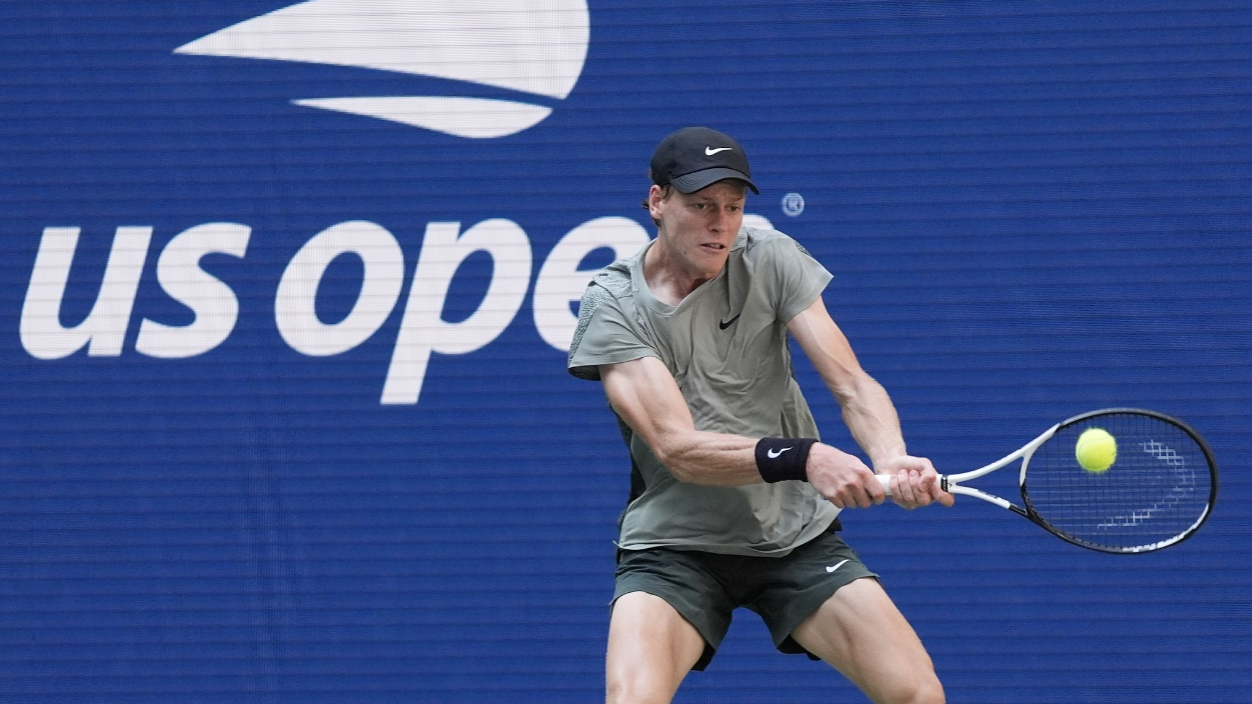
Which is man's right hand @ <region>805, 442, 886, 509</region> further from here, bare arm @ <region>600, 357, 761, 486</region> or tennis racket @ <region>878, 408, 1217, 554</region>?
tennis racket @ <region>878, 408, 1217, 554</region>

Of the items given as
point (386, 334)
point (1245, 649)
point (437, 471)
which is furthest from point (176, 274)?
point (1245, 649)

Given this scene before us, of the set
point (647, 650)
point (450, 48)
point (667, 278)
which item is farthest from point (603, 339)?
point (450, 48)

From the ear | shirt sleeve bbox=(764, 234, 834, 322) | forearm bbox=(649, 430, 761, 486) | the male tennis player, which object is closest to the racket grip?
the male tennis player

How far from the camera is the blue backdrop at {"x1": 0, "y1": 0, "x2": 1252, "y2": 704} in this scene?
491 centimetres

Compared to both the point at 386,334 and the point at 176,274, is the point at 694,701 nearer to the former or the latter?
the point at 386,334

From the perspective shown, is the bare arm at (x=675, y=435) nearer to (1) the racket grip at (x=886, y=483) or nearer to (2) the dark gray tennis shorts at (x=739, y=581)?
→ (1) the racket grip at (x=886, y=483)

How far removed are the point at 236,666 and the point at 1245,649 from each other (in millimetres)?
3426

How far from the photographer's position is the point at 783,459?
3088mm

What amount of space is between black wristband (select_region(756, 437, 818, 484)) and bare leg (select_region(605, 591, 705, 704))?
1.38 ft

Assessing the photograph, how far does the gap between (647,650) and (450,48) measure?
2.68 m

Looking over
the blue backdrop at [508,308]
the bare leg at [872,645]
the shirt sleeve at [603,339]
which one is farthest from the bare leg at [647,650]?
the blue backdrop at [508,308]

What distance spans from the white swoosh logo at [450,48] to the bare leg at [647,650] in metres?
2.32

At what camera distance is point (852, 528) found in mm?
4984

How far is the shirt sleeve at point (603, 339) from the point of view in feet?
10.8
